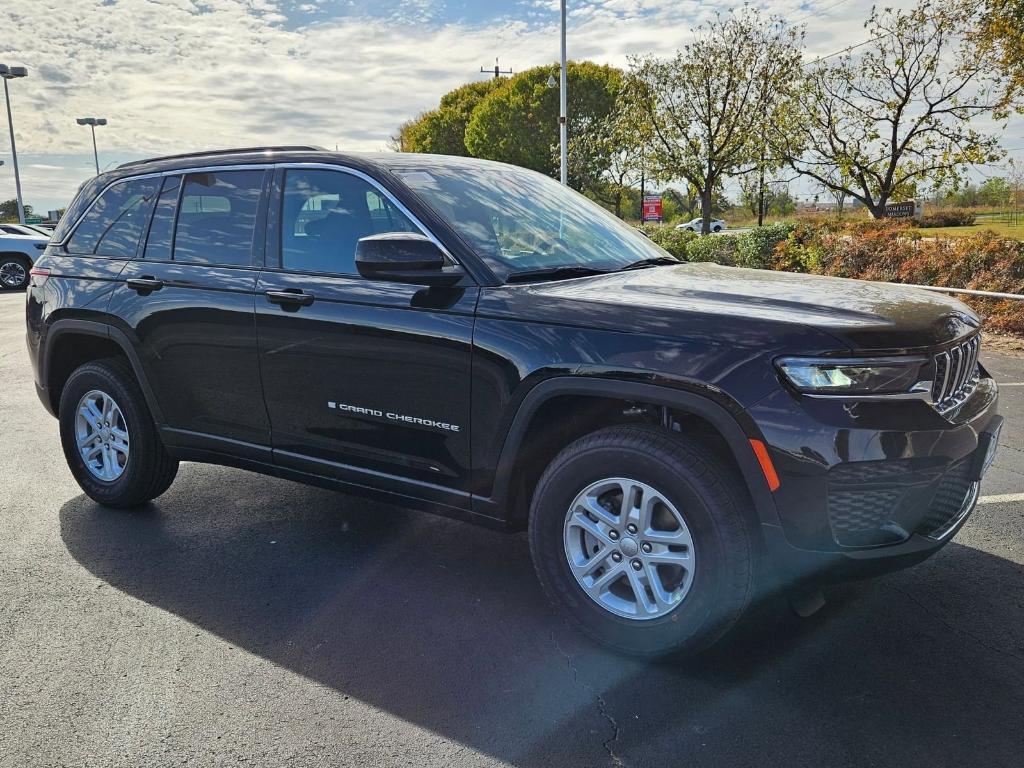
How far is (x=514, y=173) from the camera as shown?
4395 millimetres

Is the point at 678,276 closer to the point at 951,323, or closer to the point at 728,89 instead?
the point at 951,323

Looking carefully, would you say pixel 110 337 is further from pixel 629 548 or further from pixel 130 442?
pixel 629 548

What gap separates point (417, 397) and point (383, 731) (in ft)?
4.11

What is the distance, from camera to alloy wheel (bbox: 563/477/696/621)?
2975 millimetres

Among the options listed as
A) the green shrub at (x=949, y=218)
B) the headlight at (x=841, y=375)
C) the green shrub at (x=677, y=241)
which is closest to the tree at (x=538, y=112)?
the green shrub at (x=949, y=218)

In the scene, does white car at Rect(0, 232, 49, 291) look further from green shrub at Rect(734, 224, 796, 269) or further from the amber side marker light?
the amber side marker light

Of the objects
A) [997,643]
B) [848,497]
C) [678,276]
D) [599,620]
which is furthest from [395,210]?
[997,643]

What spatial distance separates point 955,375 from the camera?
304 centimetres

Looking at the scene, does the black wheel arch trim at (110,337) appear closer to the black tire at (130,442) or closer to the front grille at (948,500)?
the black tire at (130,442)

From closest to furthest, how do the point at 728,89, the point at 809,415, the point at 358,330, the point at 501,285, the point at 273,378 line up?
the point at 809,415 < the point at 501,285 < the point at 358,330 < the point at 273,378 < the point at 728,89

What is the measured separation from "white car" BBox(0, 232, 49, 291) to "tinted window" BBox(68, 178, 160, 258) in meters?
16.8

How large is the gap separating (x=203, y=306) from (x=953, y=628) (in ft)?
11.4

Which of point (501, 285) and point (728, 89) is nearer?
point (501, 285)

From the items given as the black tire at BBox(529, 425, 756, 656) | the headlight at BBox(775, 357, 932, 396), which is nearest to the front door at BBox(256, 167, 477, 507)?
the black tire at BBox(529, 425, 756, 656)
